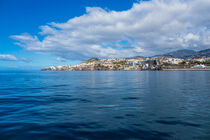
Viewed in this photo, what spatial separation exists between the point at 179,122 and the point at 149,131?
3134mm

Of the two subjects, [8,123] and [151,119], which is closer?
[8,123]

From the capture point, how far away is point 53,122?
11414mm

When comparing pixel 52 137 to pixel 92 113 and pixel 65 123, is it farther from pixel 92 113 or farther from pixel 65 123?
pixel 92 113

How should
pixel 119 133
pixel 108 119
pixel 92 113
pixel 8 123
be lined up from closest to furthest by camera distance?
pixel 119 133, pixel 8 123, pixel 108 119, pixel 92 113

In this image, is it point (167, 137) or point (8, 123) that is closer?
point (167, 137)

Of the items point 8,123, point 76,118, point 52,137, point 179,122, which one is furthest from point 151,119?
point 8,123

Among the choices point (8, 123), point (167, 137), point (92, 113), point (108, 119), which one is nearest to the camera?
point (167, 137)

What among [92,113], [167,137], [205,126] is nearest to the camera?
[167,137]

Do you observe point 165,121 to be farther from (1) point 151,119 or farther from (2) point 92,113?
(2) point 92,113

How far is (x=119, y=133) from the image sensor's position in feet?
30.8

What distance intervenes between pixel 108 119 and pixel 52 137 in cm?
457

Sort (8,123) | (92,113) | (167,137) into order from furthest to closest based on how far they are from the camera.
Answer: (92,113)
(8,123)
(167,137)

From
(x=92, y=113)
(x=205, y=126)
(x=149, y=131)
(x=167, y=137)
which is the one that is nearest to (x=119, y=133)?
(x=149, y=131)

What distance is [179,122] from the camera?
448 inches
